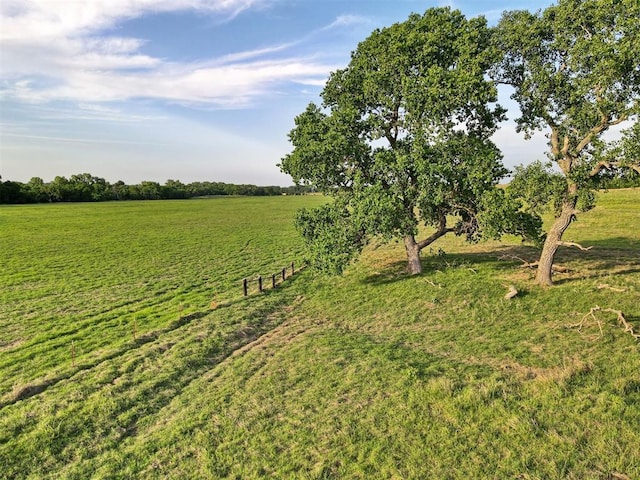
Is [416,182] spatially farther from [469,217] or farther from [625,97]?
[625,97]

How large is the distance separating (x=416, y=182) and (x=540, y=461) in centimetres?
1616

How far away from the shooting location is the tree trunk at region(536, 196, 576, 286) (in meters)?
19.6

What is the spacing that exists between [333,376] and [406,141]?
14.5m

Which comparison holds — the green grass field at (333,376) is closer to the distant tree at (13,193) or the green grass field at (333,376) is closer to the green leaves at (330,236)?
the green leaves at (330,236)

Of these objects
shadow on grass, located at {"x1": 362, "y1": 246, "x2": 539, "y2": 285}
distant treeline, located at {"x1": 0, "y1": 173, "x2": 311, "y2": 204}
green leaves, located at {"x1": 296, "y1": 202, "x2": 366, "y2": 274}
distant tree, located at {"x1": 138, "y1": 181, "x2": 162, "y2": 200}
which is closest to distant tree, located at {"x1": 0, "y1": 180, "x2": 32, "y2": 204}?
distant treeline, located at {"x1": 0, "y1": 173, "x2": 311, "y2": 204}

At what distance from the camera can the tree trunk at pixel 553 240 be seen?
19.6m

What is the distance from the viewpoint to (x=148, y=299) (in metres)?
24.9

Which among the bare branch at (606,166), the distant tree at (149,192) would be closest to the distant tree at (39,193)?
the distant tree at (149,192)

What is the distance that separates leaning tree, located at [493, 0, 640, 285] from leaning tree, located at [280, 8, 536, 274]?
5.25 ft

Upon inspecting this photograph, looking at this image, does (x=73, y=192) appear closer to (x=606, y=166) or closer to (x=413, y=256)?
(x=413, y=256)

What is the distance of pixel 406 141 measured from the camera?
2239 centimetres

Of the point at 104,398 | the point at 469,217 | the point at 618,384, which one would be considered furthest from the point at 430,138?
the point at 104,398

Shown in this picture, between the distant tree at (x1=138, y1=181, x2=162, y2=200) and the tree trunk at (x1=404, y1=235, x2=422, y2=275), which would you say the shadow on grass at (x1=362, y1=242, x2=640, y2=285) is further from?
the distant tree at (x1=138, y1=181, x2=162, y2=200)

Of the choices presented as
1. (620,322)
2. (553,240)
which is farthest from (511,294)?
(620,322)
